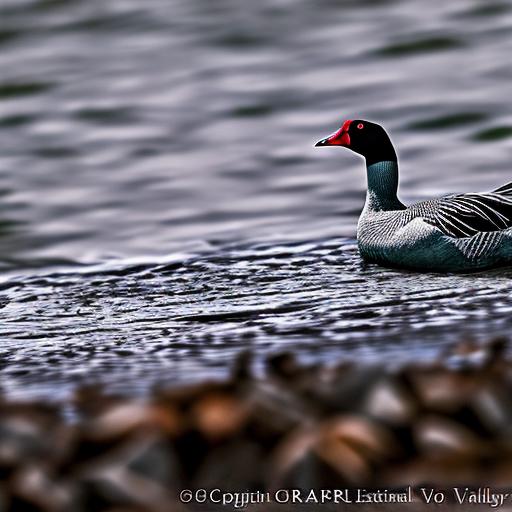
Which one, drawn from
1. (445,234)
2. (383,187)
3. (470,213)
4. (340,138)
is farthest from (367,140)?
(445,234)

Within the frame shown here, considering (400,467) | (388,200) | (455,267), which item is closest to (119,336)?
(455,267)

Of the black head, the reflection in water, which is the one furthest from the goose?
the black head

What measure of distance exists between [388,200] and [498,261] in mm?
1419

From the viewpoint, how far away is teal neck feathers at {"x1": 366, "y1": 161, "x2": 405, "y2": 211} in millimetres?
10875

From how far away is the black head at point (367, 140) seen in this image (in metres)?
11.3

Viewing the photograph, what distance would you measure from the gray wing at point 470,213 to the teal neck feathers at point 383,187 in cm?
63

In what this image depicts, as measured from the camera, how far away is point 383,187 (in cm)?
1105

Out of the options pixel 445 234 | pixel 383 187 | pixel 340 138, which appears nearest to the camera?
pixel 445 234

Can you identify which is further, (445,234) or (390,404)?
(445,234)

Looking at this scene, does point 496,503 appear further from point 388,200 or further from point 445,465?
point 388,200

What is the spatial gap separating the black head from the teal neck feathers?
0.08 m

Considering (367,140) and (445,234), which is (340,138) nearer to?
(367,140)

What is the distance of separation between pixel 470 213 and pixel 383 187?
1.22 m

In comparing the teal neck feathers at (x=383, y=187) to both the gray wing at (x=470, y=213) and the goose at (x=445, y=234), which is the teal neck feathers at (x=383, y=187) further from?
the gray wing at (x=470, y=213)
